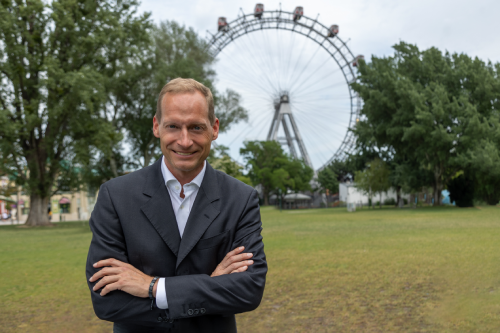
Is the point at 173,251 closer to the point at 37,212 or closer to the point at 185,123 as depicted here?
the point at 185,123

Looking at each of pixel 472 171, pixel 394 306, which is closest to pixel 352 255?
pixel 394 306

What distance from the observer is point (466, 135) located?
1177 inches

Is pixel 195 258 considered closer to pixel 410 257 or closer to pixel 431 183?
pixel 410 257

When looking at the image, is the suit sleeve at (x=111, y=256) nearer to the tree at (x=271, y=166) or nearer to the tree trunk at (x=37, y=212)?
Result: the tree trunk at (x=37, y=212)

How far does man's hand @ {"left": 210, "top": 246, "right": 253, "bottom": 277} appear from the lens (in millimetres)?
1986

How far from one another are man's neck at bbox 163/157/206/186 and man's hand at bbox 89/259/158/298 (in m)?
0.45

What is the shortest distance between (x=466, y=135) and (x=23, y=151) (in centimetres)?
2858

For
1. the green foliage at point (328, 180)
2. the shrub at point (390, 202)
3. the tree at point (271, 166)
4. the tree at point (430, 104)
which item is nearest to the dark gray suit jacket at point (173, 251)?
the tree at point (430, 104)

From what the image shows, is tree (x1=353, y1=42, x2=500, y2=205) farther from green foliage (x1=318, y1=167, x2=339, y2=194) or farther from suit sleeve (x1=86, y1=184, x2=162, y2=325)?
green foliage (x1=318, y1=167, x2=339, y2=194)

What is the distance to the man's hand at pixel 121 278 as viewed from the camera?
1891 millimetres

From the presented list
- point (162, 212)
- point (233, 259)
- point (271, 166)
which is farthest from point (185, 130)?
point (271, 166)

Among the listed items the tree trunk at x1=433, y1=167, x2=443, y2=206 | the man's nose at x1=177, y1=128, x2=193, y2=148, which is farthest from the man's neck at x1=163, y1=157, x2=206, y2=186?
the tree trunk at x1=433, y1=167, x2=443, y2=206

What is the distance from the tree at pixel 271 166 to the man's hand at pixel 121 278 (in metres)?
58.9

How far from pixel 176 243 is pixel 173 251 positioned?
0.12 feet
